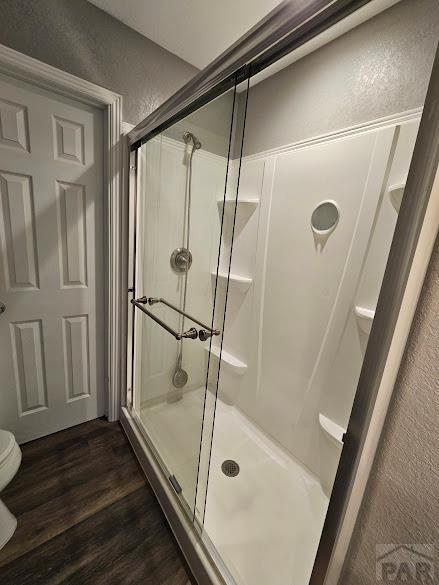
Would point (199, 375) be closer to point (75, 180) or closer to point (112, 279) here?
point (112, 279)

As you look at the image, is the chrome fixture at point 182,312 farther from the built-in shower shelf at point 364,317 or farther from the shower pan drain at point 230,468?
the shower pan drain at point 230,468

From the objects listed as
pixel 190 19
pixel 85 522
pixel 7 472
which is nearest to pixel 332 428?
pixel 85 522

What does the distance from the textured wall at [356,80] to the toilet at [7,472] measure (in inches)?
82.9

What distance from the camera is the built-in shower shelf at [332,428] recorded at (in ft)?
3.96

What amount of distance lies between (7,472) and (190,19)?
2236 mm

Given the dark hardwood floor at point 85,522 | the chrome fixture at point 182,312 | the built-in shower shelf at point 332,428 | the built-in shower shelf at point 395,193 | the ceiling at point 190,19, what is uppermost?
the ceiling at point 190,19

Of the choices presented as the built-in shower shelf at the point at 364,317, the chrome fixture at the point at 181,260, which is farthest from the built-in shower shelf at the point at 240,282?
the built-in shower shelf at the point at 364,317

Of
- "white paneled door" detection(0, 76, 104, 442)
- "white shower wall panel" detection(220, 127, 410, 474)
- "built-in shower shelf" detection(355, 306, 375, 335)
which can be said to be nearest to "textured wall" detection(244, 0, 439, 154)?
"white shower wall panel" detection(220, 127, 410, 474)

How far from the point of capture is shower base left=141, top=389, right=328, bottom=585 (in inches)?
39.4

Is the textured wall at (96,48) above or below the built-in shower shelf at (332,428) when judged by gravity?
above

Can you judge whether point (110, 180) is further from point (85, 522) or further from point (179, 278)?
point (85, 522)

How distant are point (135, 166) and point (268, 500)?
1957mm

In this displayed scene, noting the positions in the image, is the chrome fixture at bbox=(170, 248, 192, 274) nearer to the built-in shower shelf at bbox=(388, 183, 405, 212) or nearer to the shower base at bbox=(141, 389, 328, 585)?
the shower base at bbox=(141, 389, 328, 585)

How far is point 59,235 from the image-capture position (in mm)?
1322
